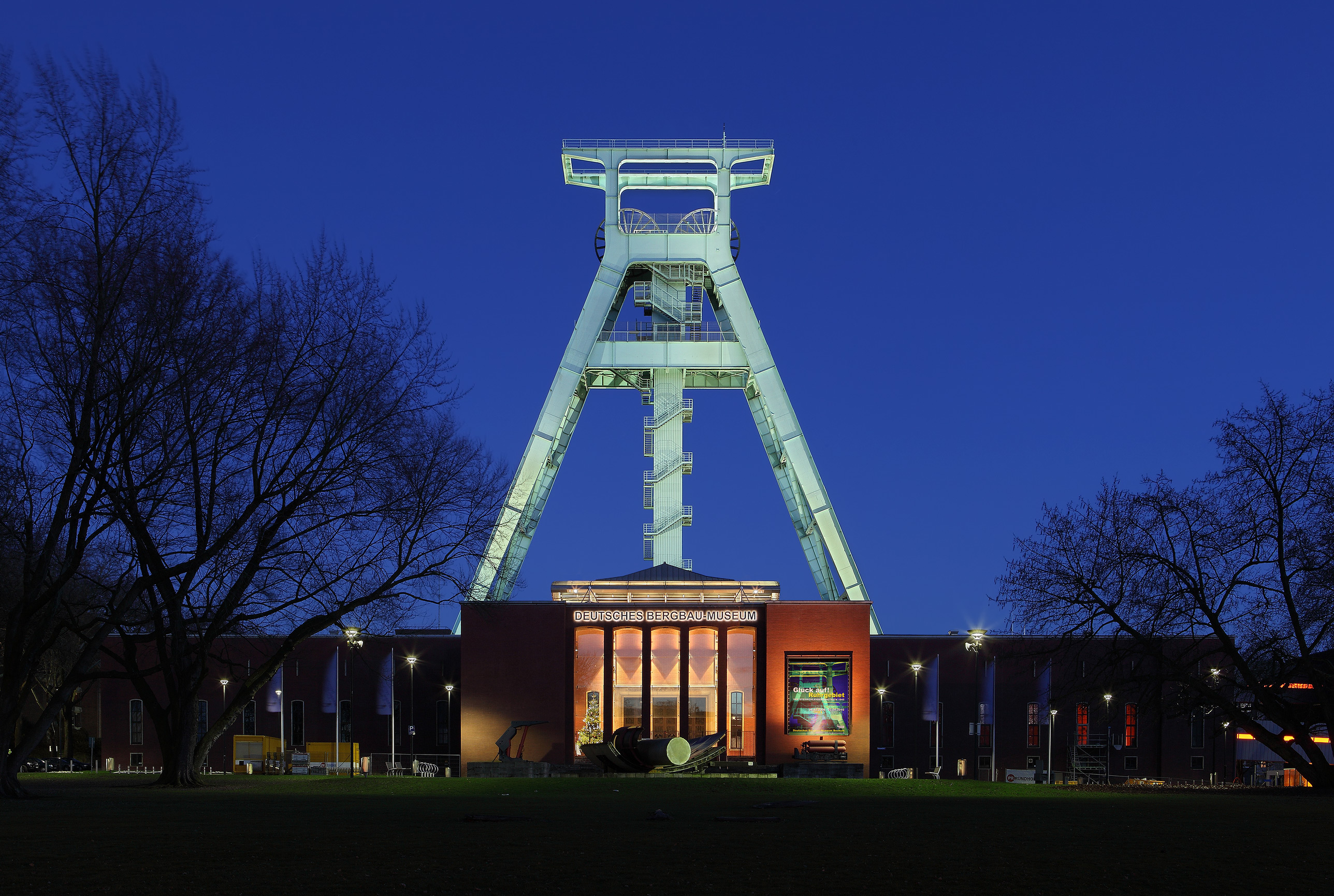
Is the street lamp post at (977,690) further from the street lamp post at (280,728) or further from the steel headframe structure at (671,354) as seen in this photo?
the street lamp post at (280,728)

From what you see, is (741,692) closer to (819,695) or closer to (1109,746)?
(819,695)

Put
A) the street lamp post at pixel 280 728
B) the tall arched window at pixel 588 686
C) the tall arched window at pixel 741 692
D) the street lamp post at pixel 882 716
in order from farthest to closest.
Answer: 1. the street lamp post at pixel 882 716
2. the street lamp post at pixel 280 728
3. the tall arched window at pixel 741 692
4. the tall arched window at pixel 588 686

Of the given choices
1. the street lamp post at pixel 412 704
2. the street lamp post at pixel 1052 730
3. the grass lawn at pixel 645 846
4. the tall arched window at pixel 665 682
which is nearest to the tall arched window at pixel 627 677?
the tall arched window at pixel 665 682

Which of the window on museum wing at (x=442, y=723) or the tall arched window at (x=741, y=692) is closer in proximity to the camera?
the tall arched window at (x=741, y=692)

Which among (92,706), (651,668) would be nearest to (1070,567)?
(651,668)

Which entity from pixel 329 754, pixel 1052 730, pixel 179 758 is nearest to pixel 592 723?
pixel 329 754

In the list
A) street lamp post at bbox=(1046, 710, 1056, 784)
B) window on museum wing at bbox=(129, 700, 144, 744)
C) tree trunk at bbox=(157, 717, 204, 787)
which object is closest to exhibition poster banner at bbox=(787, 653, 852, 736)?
street lamp post at bbox=(1046, 710, 1056, 784)

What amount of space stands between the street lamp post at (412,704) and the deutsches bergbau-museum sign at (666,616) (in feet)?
28.5

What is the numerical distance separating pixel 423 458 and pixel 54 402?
34.3ft

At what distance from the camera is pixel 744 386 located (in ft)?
202

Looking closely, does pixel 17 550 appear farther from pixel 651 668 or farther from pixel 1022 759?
pixel 1022 759

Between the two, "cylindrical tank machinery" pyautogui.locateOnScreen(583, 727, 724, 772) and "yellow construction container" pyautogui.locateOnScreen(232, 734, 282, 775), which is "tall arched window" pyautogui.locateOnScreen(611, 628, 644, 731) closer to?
"cylindrical tank machinery" pyautogui.locateOnScreen(583, 727, 724, 772)

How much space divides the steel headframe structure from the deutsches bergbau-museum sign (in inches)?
281

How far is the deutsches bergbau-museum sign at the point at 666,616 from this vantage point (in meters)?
51.0
